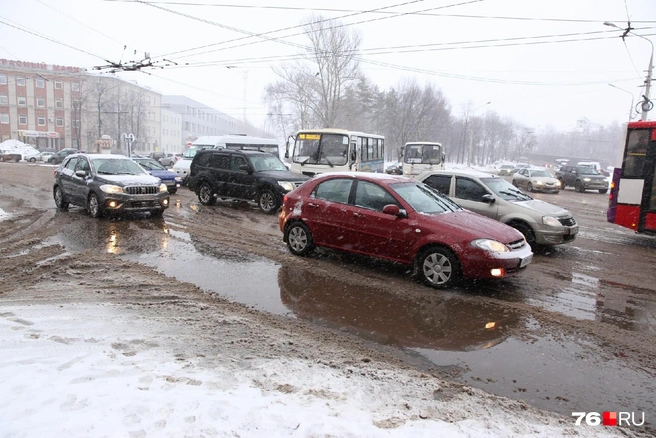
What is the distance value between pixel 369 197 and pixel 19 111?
89125 mm

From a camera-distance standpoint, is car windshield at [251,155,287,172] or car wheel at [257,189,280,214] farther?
car windshield at [251,155,287,172]

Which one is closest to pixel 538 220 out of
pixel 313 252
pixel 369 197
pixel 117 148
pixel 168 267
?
pixel 369 197

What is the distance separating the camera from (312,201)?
26.4 ft

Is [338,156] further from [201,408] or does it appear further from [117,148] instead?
[117,148]

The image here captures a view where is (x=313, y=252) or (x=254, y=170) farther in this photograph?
(x=254, y=170)

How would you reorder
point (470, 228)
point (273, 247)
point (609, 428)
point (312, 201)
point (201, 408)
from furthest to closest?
point (273, 247) → point (312, 201) → point (470, 228) → point (609, 428) → point (201, 408)

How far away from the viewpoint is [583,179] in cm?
2845

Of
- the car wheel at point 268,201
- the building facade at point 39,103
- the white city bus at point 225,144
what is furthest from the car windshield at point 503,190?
the building facade at point 39,103

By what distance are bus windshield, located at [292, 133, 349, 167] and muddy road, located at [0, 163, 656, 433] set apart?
7471mm

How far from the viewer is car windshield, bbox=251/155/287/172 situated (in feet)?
46.7

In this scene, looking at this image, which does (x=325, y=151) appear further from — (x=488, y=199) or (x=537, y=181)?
(x=537, y=181)

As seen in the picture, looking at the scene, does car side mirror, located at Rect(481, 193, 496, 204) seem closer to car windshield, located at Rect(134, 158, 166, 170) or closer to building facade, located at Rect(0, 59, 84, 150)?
car windshield, located at Rect(134, 158, 166, 170)

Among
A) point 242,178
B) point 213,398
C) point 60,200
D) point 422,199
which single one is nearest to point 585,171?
point 242,178

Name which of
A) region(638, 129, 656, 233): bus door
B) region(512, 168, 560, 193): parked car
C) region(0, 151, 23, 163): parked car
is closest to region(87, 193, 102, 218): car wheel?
region(638, 129, 656, 233): bus door
